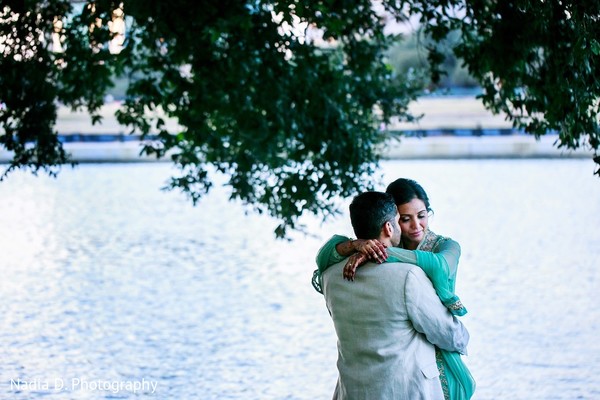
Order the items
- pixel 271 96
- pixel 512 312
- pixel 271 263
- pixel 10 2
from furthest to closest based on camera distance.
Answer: pixel 271 263 → pixel 512 312 → pixel 271 96 → pixel 10 2

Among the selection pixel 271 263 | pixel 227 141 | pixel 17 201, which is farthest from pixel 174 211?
pixel 227 141

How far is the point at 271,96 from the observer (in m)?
Result: 7.53

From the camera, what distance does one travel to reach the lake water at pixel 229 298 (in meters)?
7.30

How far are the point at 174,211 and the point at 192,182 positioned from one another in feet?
30.2

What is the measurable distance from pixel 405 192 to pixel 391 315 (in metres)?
0.60

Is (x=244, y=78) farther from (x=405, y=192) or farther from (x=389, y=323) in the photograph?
(x=389, y=323)

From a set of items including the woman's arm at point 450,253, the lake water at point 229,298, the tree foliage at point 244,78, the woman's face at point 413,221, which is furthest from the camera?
the lake water at point 229,298

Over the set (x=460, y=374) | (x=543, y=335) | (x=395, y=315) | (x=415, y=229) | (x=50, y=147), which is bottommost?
(x=543, y=335)

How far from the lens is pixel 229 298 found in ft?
34.1

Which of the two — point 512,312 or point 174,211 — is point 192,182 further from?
point 174,211

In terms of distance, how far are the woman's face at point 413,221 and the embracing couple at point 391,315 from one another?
264mm

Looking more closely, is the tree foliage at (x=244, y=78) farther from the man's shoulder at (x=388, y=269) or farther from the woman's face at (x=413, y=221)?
the man's shoulder at (x=388, y=269)

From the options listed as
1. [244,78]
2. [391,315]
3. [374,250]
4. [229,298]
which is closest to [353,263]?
[374,250]

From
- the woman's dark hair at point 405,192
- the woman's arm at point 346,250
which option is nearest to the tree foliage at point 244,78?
the woman's dark hair at point 405,192
